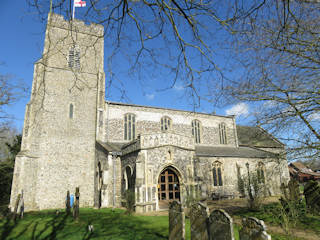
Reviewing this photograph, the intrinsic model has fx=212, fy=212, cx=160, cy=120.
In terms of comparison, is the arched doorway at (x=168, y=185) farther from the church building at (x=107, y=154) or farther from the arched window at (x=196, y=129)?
the arched window at (x=196, y=129)

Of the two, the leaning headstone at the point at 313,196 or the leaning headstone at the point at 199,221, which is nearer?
the leaning headstone at the point at 199,221

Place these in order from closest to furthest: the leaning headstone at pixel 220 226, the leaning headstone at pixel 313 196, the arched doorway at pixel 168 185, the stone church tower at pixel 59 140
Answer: the leaning headstone at pixel 220 226, the leaning headstone at pixel 313 196, the arched doorway at pixel 168 185, the stone church tower at pixel 59 140

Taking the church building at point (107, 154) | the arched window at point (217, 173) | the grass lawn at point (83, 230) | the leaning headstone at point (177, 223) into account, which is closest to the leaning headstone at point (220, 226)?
the leaning headstone at point (177, 223)

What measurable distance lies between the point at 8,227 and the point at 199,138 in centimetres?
1789

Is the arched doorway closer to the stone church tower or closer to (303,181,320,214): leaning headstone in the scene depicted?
the stone church tower

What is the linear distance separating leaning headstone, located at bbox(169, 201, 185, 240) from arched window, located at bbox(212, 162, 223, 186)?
12.8 meters

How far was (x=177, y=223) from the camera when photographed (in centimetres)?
655

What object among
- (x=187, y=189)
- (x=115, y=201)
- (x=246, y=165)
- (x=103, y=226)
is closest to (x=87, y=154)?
(x=115, y=201)

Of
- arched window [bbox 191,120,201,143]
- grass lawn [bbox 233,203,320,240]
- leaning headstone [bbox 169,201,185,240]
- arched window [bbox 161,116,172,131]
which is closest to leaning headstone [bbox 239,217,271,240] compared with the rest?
leaning headstone [bbox 169,201,185,240]

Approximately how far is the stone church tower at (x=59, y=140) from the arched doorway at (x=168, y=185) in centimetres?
666

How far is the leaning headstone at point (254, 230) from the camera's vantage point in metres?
3.68

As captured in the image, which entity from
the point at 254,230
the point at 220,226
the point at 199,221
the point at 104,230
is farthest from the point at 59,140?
the point at 254,230

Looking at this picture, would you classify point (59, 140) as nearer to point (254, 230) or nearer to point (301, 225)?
point (301, 225)

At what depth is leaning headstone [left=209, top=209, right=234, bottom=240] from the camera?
443 centimetres
